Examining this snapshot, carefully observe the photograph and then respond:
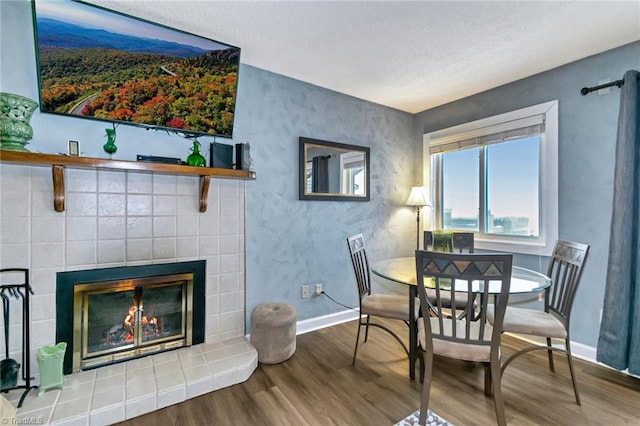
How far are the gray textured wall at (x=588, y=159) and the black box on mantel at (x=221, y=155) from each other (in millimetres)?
2755

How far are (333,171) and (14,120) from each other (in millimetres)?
2315

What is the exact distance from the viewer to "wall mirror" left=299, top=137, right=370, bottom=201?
2801mm

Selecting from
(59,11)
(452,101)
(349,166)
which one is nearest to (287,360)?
(349,166)

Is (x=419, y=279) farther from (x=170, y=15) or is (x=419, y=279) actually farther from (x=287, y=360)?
(x=170, y=15)

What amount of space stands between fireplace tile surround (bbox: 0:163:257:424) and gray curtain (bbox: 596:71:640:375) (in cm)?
261

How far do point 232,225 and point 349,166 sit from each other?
1.41 metres

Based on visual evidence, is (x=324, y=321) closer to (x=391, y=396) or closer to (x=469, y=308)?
(x=391, y=396)

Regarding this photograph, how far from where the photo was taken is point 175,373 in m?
1.90

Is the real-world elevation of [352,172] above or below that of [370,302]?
above

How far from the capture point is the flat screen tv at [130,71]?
5.56 ft

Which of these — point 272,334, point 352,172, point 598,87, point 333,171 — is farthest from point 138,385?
point 598,87

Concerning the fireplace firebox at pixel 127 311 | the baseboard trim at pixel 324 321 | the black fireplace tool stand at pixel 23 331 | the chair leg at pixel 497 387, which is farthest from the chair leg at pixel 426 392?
the black fireplace tool stand at pixel 23 331

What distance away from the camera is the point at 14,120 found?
1595 millimetres

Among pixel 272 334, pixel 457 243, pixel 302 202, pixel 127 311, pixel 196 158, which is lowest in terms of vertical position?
pixel 272 334
